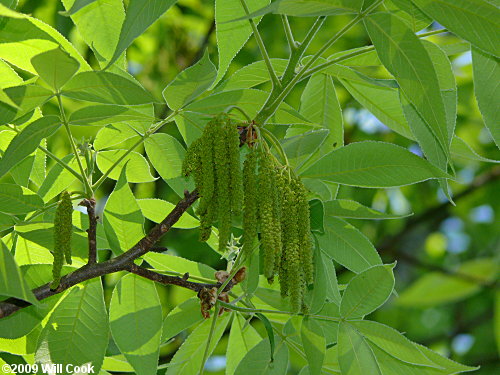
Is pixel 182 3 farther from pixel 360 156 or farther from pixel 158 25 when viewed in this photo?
pixel 360 156

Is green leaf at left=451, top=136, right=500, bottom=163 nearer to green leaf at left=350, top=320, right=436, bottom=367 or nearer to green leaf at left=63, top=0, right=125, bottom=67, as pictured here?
green leaf at left=350, top=320, right=436, bottom=367

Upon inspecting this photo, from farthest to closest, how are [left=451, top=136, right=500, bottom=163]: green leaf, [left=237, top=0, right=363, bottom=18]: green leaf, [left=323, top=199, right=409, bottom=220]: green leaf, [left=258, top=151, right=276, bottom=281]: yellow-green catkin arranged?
1. [left=451, top=136, right=500, bottom=163]: green leaf
2. [left=323, top=199, right=409, bottom=220]: green leaf
3. [left=258, top=151, right=276, bottom=281]: yellow-green catkin
4. [left=237, top=0, right=363, bottom=18]: green leaf

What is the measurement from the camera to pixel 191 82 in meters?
1.42

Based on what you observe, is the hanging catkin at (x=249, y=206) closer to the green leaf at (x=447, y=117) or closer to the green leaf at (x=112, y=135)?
the green leaf at (x=447, y=117)

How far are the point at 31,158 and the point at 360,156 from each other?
0.89m

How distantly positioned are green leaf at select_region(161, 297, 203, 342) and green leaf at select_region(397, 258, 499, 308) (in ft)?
2.55

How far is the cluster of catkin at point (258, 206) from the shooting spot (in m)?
1.31

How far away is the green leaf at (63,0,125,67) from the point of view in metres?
1.61

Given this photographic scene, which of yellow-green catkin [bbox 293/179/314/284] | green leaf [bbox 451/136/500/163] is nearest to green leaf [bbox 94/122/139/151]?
yellow-green catkin [bbox 293/179/314/284]

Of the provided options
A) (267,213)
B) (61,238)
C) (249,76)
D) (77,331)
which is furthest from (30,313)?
(249,76)

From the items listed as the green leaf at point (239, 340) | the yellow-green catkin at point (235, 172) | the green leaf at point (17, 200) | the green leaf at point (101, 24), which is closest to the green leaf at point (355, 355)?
the green leaf at point (239, 340)

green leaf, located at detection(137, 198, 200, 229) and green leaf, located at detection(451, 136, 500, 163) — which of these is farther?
green leaf, located at detection(137, 198, 200, 229)

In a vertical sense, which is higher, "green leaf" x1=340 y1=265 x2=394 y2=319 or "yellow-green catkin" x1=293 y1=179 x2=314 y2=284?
"yellow-green catkin" x1=293 y1=179 x2=314 y2=284

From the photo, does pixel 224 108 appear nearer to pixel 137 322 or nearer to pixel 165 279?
pixel 165 279
